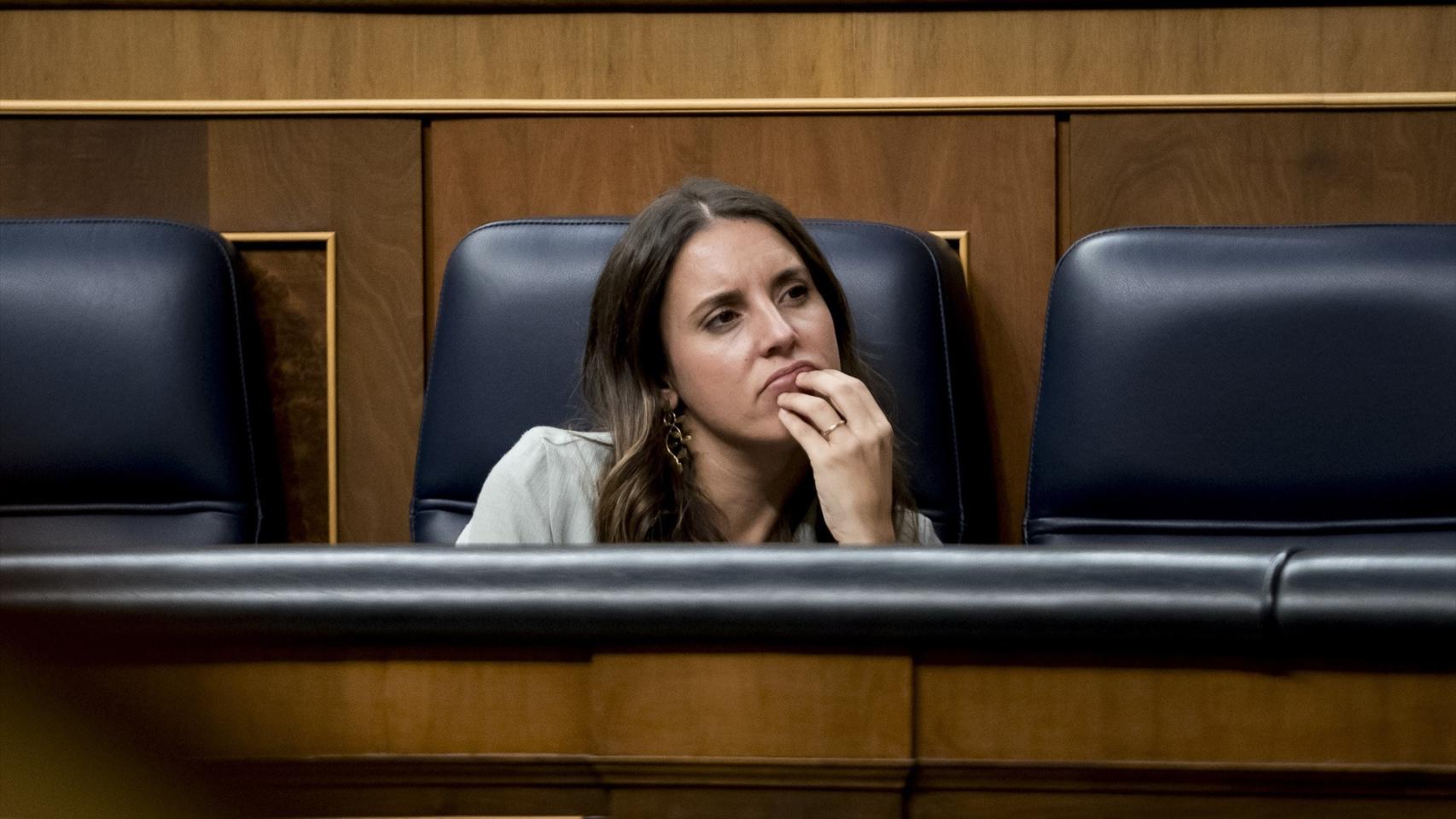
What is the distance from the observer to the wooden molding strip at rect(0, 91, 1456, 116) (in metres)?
1.39

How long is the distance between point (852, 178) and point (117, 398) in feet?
2.50

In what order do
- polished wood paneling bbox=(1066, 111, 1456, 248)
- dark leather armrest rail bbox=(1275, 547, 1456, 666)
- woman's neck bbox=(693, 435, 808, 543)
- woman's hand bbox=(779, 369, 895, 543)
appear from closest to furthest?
dark leather armrest rail bbox=(1275, 547, 1456, 666), woman's hand bbox=(779, 369, 895, 543), woman's neck bbox=(693, 435, 808, 543), polished wood paneling bbox=(1066, 111, 1456, 248)

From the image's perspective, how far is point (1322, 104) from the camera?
1.38 metres

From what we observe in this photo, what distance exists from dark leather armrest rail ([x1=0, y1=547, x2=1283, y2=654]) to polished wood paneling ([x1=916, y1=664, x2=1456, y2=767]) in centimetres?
1

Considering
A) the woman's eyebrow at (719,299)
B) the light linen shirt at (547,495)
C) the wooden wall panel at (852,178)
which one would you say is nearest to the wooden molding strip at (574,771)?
the light linen shirt at (547,495)

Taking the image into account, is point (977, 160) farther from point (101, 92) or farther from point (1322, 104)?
point (101, 92)

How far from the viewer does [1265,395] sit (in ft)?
3.79

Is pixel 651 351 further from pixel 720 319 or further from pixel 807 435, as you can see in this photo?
pixel 807 435

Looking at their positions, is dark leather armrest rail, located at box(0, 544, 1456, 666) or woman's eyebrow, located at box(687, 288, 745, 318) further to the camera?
woman's eyebrow, located at box(687, 288, 745, 318)

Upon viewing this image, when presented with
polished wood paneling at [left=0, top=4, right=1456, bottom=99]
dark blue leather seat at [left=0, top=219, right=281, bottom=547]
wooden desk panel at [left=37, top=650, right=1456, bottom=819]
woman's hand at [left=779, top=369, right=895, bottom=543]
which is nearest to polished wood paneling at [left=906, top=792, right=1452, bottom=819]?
wooden desk panel at [left=37, top=650, right=1456, bottom=819]

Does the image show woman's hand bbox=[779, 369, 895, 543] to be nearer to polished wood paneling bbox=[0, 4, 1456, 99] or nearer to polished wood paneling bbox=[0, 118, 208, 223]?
polished wood paneling bbox=[0, 4, 1456, 99]

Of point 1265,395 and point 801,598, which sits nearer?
point 801,598

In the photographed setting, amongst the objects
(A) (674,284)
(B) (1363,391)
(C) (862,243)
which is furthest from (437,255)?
(B) (1363,391)

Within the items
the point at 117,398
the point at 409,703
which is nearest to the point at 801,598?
the point at 409,703
